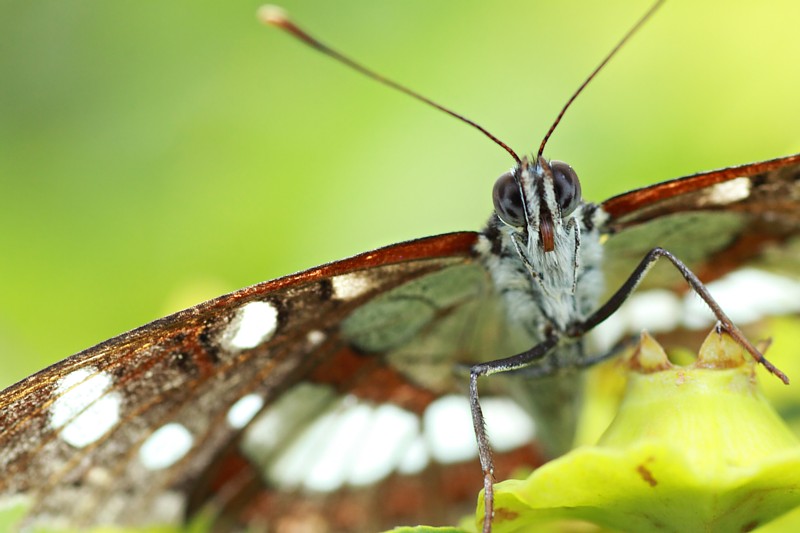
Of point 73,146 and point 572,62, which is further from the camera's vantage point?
point 73,146

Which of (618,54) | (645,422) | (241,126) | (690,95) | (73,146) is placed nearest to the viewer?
(645,422)

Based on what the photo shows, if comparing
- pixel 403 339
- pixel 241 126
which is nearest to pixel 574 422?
pixel 403 339

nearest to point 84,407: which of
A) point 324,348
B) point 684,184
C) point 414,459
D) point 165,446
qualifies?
point 165,446

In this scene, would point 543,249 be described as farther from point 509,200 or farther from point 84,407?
point 84,407

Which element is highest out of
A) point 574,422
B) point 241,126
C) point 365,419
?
point 241,126

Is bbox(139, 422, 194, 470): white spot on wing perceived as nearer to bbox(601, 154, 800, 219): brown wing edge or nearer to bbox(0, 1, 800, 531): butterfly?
bbox(0, 1, 800, 531): butterfly

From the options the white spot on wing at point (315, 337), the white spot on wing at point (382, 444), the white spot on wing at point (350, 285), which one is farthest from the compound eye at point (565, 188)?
the white spot on wing at point (382, 444)

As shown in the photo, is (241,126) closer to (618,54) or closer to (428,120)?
(428,120)
